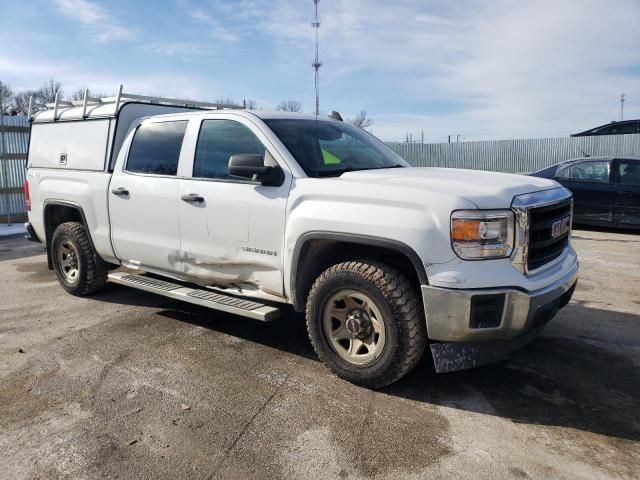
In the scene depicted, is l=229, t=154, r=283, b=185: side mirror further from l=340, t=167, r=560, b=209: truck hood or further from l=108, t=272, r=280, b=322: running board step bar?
l=108, t=272, r=280, b=322: running board step bar

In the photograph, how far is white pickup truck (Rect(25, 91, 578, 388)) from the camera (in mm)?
3186

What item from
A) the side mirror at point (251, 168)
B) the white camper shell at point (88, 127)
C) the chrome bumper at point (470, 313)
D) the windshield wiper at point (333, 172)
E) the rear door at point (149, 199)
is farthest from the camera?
the white camper shell at point (88, 127)

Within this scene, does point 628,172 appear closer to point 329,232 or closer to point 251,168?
point 329,232

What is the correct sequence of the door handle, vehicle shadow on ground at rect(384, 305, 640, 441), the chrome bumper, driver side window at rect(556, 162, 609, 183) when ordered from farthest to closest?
driver side window at rect(556, 162, 609, 183), the door handle, vehicle shadow on ground at rect(384, 305, 640, 441), the chrome bumper

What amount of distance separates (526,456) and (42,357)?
11.9 feet

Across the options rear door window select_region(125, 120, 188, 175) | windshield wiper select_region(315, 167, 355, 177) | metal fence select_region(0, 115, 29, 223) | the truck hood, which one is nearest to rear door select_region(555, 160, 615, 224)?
the truck hood

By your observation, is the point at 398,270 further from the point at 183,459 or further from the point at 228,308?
the point at 183,459

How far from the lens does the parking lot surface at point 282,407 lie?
2770mm

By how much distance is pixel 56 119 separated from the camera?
6.04 metres

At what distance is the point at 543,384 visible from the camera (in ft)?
12.1

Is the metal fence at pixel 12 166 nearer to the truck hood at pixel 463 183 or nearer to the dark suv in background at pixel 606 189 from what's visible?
the truck hood at pixel 463 183

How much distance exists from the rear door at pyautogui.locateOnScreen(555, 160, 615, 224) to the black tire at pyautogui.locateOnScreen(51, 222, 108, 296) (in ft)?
29.3

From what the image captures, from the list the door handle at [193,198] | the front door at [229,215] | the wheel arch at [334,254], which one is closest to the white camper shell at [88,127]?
the front door at [229,215]

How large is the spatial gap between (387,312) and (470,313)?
1.71 feet
